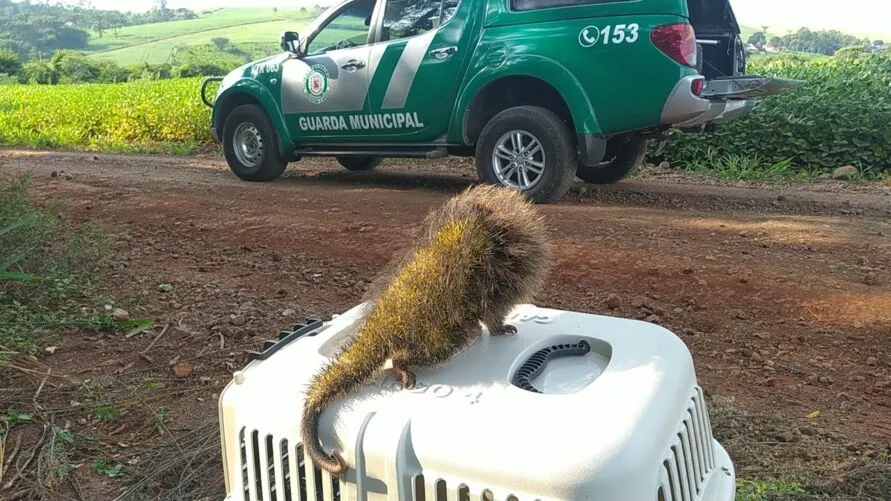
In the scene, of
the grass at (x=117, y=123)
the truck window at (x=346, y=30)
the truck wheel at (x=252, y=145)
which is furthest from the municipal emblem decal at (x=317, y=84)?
the grass at (x=117, y=123)

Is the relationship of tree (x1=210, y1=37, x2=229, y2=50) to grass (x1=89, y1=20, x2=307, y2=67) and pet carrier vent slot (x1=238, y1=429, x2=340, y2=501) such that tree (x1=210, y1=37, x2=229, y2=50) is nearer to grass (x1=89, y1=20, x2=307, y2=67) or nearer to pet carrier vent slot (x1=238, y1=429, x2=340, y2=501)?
grass (x1=89, y1=20, x2=307, y2=67)

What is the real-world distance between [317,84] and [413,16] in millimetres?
1234

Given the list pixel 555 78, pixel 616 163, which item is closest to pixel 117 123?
pixel 616 163

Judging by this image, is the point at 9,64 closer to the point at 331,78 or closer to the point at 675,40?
the point at 331,78

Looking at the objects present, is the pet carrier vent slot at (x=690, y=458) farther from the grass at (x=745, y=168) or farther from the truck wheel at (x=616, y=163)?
the grass at (x=745, y=168)

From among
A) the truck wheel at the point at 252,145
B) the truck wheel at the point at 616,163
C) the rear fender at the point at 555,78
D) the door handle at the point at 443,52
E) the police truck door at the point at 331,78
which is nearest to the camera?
the rear fender at the point at 555,78

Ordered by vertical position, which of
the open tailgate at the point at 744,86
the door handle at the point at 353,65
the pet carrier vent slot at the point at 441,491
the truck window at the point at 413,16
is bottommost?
the pet carrier vent slot at the point at 441,491

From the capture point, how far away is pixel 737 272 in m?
4.27

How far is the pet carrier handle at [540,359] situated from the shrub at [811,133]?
8717mm

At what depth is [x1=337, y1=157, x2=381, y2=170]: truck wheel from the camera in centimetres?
931

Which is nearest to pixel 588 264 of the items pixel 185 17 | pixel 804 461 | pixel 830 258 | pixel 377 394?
pixel 830 258

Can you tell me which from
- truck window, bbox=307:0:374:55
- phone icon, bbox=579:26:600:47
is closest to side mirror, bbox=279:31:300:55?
truck window, bbox=307:0:374:55

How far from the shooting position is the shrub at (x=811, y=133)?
374 inches

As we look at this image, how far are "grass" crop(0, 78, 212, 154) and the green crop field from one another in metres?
15.6
